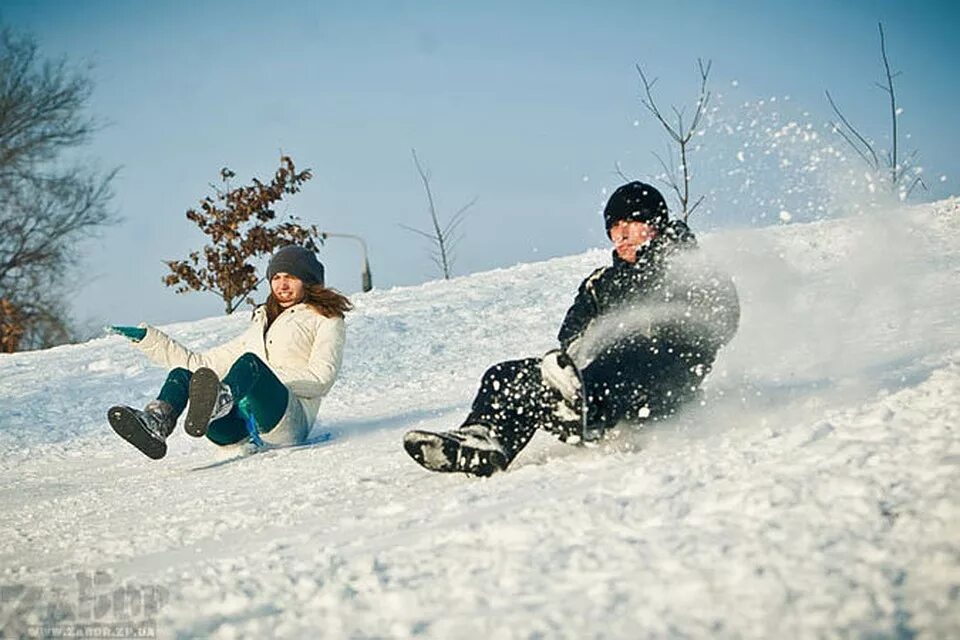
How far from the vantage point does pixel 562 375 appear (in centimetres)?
300

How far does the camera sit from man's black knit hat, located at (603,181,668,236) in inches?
145

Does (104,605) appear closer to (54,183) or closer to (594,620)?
(594,620)

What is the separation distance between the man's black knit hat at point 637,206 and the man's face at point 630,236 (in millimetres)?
23

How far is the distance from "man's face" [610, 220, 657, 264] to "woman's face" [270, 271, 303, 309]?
86.2 inches

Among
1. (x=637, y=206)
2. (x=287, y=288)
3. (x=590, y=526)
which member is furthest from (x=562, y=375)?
(x=287, y=288)

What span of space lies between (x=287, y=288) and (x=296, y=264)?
0.52ft

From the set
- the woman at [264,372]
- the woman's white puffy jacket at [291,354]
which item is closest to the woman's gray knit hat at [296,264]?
the woman at [264,372]

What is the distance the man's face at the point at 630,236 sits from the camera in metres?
3.67

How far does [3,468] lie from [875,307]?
23.5ft

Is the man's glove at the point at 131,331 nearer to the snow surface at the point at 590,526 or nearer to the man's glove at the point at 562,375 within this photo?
the snow surface at the point at 590,526

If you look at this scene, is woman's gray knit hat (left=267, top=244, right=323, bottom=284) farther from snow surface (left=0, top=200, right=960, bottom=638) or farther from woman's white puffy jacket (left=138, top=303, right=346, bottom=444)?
snow surface (left=0, top=200, right=960, bottom=638)

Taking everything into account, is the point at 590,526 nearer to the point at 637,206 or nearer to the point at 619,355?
the point at 619,355

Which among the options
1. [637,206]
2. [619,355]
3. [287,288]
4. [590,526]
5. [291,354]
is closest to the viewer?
[590,526]

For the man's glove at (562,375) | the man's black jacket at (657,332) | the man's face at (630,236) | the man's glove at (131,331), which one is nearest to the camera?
the man's glove at (562,375)
